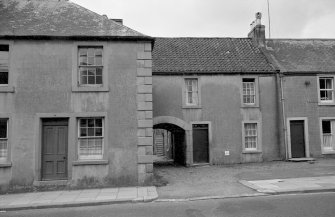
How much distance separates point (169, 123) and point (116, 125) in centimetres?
726

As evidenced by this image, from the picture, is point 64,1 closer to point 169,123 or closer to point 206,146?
point 169,123

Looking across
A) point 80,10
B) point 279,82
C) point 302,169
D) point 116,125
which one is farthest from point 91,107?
point 279,82

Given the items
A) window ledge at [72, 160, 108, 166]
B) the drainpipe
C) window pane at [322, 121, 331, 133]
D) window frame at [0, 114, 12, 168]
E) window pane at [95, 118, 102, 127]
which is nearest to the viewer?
window frame at [0, 114, 12, 168]

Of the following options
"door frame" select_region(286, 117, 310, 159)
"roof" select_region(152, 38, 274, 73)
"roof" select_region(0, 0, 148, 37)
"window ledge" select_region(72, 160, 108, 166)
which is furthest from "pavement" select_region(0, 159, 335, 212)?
"roof" select_region(152, 38, 274, 73)

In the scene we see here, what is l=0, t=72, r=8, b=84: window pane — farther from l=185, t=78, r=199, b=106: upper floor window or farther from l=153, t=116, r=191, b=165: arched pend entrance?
l=185, t=78, r=199, b=106: upper floor window

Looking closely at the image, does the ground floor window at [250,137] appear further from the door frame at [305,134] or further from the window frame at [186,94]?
the window frame at [186,94]

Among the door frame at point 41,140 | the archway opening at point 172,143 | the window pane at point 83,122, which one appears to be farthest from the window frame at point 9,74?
the archway opening at point 172,143

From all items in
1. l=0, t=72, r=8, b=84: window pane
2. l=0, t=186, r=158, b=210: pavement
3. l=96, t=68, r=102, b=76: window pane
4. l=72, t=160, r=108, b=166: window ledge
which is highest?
l=96, t=68, r=102, b=76: window pane

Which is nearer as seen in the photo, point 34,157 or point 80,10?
point 34,157

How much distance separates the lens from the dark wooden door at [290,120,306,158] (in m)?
20.3

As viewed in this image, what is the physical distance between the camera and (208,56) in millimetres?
21531

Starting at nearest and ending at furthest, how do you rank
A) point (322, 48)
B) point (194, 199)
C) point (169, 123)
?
1. point (194, 199)
2. point (169, 123)
3. point (322, 48)

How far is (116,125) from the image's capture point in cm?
1284

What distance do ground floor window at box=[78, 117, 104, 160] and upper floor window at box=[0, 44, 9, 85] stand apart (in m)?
3.50
